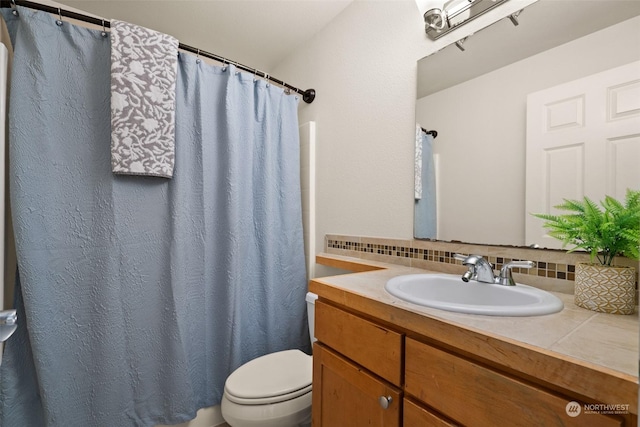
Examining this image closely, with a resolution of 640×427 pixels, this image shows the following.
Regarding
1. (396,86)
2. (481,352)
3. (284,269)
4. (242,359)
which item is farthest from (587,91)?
(242,359)

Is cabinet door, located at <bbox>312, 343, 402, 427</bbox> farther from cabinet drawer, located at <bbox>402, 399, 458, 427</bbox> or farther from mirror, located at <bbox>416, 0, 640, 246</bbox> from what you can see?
mirror, located at <bbox>416, 0, 640, 246</bbox>

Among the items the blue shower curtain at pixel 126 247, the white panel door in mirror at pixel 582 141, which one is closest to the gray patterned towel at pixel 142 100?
the blue shower curtain at pixel 126 247

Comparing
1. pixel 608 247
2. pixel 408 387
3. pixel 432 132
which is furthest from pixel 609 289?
pixel 432 132

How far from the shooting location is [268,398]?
1.06m

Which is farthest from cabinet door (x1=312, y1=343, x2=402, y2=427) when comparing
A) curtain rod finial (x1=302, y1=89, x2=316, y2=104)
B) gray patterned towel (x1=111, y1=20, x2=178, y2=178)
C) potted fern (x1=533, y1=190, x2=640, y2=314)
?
curtain rod finial (x1=302, y1=89, x2=316, y2=104)

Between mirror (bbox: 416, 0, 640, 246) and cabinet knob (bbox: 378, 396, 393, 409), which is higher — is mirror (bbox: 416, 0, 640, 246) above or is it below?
above

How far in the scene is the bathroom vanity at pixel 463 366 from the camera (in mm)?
431

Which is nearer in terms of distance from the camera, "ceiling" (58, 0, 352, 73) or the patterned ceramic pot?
the patterned ceramic pot

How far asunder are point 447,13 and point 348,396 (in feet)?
4.73

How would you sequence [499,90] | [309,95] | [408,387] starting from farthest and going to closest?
[309,95] → [499,90] → [408,387]

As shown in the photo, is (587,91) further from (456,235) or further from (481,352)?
(481,352)

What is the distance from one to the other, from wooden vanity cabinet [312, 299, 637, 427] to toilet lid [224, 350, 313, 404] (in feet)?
0.63

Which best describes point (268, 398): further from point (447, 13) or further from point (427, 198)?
point (447, 13)

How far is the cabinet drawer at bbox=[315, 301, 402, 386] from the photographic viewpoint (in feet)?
2.29
